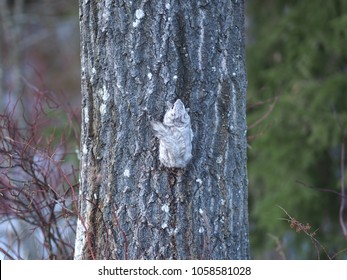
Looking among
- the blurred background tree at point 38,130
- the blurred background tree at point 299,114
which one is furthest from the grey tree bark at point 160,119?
the blurred background tree at point 299,114

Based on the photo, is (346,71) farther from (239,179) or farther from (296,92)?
(239,179)

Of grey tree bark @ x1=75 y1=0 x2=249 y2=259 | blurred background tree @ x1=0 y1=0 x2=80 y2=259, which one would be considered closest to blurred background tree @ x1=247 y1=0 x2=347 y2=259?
blurred background tree @ x1=0 y1=0 x2=80 y2=259

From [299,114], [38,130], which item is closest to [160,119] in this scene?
[38,130]

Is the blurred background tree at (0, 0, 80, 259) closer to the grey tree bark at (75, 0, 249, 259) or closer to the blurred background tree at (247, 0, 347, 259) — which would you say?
the grey tree bark at (75, 0, 249, 259)

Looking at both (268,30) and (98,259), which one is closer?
(98,259)

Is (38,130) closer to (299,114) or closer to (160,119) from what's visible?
(160,119)

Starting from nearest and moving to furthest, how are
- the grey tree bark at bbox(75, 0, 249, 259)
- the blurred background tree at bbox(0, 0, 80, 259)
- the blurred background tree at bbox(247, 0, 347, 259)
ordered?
the grey tree bark at bbox(75, 0, 249, 259) → the blurred background tree at bbox(0, 0, 80, 259) → the blurred background tree at bbox(247, 0, 347, 259)
